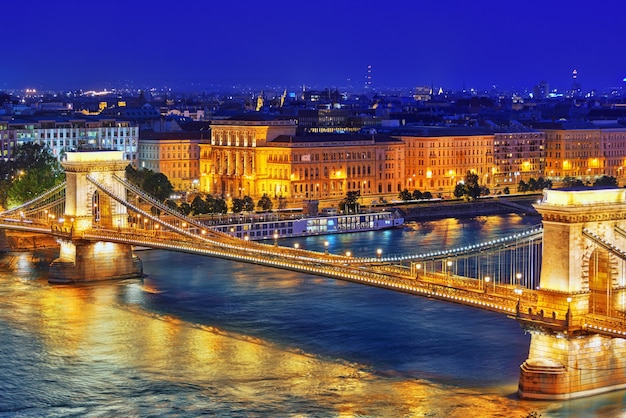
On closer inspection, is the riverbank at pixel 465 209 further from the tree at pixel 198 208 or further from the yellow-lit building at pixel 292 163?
the tree at pixel 198 208

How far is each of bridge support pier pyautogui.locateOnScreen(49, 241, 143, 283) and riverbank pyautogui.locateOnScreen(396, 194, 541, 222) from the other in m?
14.8

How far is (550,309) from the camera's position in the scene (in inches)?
715

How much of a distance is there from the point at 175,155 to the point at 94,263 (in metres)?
22.3

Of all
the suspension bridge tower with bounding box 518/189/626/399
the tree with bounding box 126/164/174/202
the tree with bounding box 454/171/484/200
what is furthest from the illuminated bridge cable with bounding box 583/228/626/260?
the tree with bounding box 454/171/484/200

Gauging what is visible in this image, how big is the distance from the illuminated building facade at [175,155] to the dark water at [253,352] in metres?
22.0

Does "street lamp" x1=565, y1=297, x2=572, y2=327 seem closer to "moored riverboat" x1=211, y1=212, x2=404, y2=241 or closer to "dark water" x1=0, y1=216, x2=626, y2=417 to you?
"dark water" x1=0, y1=216, x2=626, y2=417

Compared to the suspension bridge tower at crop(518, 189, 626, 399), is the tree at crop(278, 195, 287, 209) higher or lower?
higher

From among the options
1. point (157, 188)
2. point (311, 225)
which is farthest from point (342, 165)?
point (311, 225)

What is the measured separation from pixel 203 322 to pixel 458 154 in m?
30.9

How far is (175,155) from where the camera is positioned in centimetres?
5128

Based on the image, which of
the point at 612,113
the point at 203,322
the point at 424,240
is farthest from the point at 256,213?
the point at 612,113

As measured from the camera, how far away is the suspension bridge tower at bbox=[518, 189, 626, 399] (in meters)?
17.9

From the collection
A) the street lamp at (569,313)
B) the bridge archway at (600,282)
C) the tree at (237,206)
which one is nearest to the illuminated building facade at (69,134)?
the tree at (237,206)

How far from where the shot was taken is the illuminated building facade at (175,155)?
50656 millimetres
